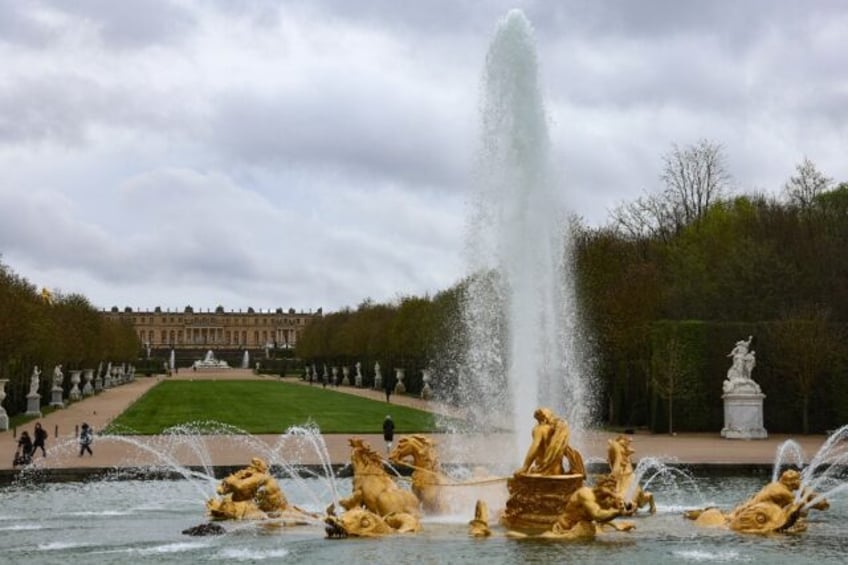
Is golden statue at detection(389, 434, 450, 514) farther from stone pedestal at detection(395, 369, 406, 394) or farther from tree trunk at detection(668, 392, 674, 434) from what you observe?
stone pedestal at detection(395, 369, 406, 394)

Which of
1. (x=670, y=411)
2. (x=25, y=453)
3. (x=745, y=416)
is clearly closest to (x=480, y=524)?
(x=25, y=453)

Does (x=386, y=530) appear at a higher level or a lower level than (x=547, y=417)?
lower

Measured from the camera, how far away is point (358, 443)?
1617cm

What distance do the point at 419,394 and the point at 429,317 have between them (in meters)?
6.05

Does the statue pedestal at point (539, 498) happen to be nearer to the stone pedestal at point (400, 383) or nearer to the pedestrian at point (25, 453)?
the pedestrian at point (25, 453)

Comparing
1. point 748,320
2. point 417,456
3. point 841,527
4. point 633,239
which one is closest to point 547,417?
point 417,456

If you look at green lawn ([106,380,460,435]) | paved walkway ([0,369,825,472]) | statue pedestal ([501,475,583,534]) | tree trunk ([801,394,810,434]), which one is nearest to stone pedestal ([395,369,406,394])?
green lawn ([106,380,460,435])

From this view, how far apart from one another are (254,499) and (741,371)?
2482 cm

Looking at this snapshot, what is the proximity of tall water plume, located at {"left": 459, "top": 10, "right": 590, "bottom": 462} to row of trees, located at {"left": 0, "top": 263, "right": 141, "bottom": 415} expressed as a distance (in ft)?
90.3

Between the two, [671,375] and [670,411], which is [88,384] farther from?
[671,375]

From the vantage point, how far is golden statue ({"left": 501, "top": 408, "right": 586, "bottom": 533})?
Answer: 15672 mm

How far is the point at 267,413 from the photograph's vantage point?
49.0 meters

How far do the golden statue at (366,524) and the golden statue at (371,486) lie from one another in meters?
0.34

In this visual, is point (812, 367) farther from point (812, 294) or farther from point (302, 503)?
point (302, 503)
